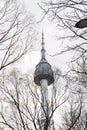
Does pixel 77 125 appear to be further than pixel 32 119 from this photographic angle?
Yes

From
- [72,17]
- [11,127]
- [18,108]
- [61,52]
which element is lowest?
[11,127]

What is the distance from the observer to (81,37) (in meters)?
7.55

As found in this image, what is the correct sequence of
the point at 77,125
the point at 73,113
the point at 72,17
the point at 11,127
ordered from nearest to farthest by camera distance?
the point at 72,17 → the point at 11,127 → the point at 73,113 → the point at 77,125

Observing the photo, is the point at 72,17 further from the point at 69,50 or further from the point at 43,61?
the point at 43,61

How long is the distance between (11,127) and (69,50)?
27.8 feet

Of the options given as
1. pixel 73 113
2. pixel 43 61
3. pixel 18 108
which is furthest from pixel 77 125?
pixel 43 61

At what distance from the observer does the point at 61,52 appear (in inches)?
310

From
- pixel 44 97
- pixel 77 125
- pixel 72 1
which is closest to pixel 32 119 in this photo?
pixel 44 97

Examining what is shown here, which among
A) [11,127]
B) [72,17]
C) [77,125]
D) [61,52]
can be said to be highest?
[72,17]

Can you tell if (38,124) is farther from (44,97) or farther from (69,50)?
(69,50)

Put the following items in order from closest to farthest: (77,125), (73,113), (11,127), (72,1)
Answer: (72,1) < (11,127) < (73,113) < (77,125)

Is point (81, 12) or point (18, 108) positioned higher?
point (81, 12)

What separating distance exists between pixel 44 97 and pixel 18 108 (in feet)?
5.73

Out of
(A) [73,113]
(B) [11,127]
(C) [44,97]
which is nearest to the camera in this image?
(B) [11,127]
